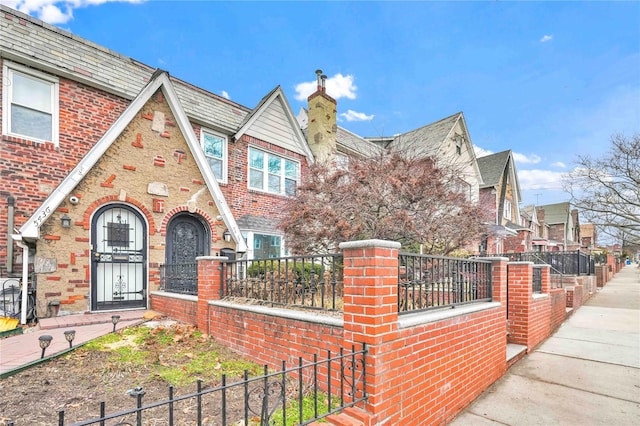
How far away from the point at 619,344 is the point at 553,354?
1937 millimetres

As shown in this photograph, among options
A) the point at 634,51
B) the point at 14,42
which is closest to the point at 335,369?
the point at 14,42

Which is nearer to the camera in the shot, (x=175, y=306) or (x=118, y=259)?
(x=175, y=306)

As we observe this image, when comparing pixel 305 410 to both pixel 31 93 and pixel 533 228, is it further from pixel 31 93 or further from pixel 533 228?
pixel 533 228

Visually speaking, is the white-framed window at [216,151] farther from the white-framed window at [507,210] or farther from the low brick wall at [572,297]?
the white-framed window at [507,210]

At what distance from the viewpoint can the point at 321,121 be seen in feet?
43.8

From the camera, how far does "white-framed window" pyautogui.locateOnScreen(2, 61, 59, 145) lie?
699 centimetres

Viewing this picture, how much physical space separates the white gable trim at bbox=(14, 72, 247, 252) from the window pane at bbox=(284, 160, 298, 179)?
4.00m

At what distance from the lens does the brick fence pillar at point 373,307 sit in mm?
2869

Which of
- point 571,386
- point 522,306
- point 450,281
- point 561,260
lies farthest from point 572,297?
point 450,281

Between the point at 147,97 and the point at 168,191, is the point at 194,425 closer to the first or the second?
the point at 168,191

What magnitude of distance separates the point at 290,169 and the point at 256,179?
62.7 inches

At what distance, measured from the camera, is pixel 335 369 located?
334 centimetres

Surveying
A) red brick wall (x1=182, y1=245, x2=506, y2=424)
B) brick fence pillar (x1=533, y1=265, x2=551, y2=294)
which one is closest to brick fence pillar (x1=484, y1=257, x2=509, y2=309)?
red brick wall (x1=182, y1=245, x2=506, y2=424)

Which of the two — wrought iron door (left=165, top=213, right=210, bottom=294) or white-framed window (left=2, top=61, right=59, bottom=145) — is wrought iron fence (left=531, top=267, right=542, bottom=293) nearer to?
wrought iron door (left=165, top=213, right=210, bottom=294)
